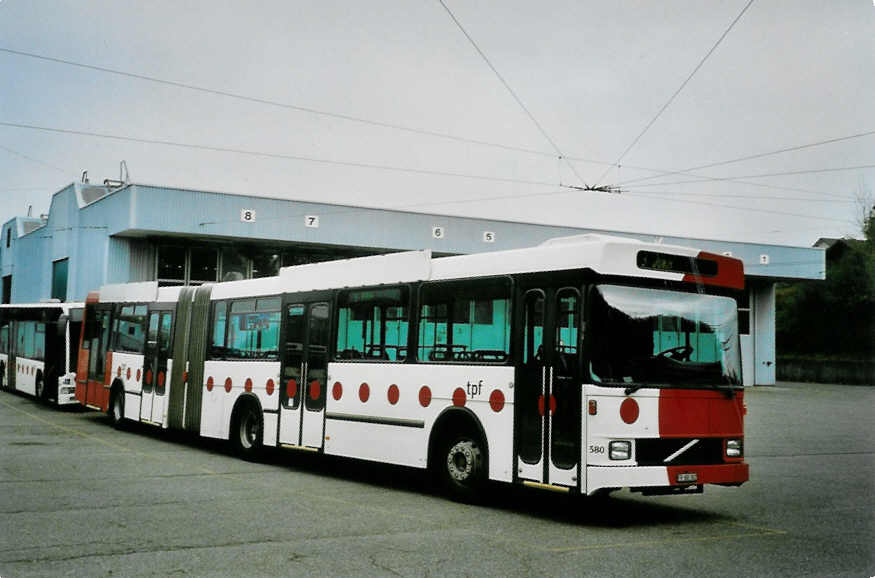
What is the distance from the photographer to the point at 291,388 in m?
15.2

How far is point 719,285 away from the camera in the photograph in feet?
35.8

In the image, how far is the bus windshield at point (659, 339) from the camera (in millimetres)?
9969

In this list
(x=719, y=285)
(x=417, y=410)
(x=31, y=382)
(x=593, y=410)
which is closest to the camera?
(x=593, y=410)

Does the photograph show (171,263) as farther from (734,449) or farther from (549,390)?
(734,449)

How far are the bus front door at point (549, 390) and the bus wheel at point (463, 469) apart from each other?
0.76 m

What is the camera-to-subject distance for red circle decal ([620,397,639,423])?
387 inches

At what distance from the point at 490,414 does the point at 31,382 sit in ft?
77.8

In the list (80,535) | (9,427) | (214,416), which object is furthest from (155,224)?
(80,535)

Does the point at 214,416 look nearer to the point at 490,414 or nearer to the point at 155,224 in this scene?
the point at 490,414

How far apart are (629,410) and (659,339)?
874 mm

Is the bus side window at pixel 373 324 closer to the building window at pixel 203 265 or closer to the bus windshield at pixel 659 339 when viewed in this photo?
the bus windshield at pixel 659 339

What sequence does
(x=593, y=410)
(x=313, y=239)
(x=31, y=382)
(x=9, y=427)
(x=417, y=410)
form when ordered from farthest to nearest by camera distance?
Result: (x=313, y=239) → (x=31, y=382) → (x=9, y=427) → (x=417, y=410) → (x=593, y=410)

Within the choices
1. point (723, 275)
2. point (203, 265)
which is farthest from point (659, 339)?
point (203, 265)

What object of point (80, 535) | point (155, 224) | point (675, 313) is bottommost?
point (80, 535)
